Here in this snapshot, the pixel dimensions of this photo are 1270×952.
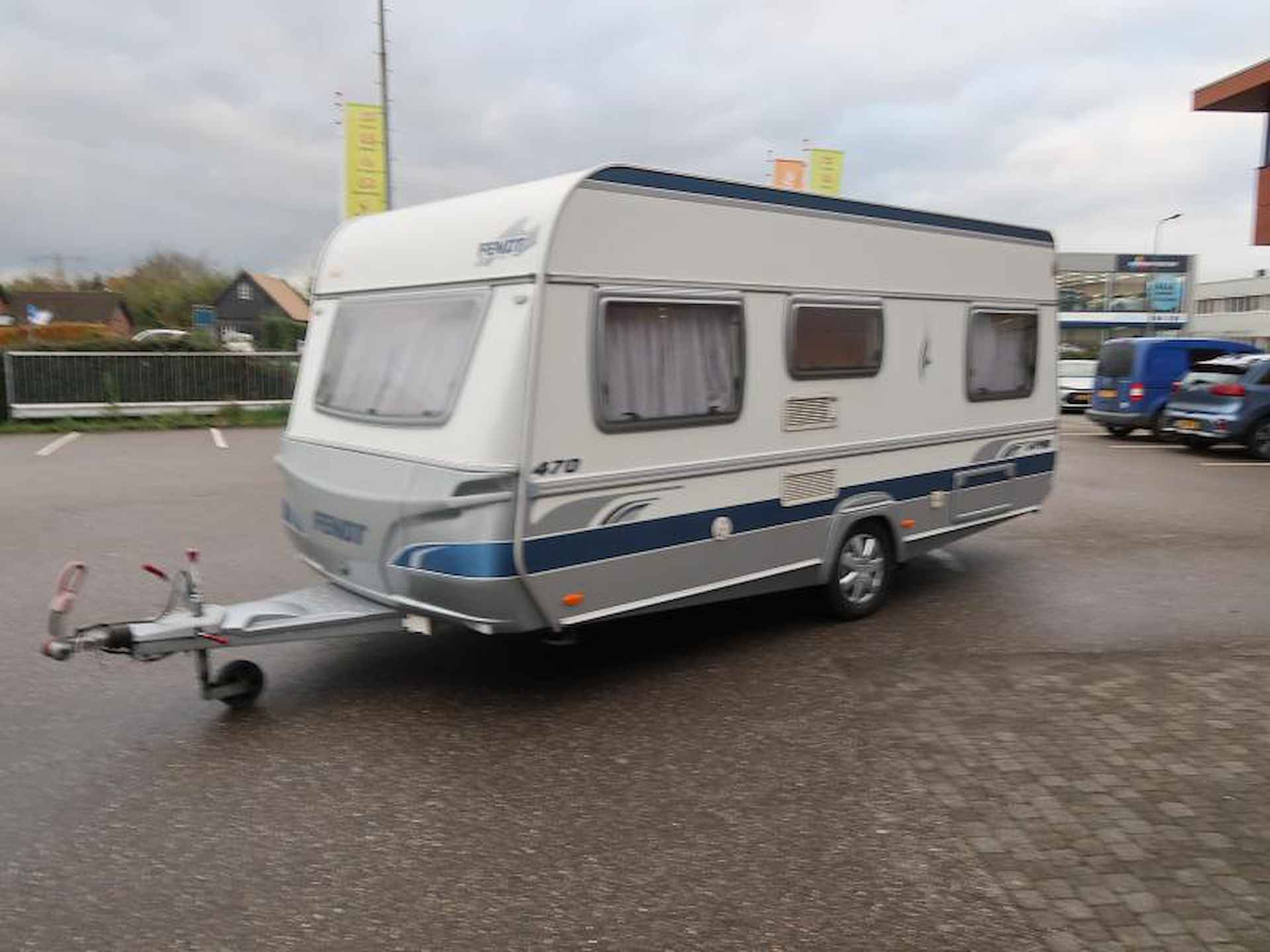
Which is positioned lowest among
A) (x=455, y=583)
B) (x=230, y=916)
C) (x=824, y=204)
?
(x=230, y=916)

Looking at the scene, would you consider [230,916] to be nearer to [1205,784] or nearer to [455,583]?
[455,583]

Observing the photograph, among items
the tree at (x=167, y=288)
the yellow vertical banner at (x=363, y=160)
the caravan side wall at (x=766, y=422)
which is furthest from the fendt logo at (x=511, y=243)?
the tree at (x=167, y=288)

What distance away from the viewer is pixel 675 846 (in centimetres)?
368

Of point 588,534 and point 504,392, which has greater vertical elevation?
point 504,392

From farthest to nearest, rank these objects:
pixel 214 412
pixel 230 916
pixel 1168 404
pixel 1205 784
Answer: pixel 214 412 → pixel 1168 404 → pixel 1205 784 → pixel 230 916

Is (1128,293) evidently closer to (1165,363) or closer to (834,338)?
(1165,363)

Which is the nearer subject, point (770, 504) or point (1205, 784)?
point (1205, 784)

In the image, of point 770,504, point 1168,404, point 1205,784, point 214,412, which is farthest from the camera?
point 214,412

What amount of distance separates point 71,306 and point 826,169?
171ft

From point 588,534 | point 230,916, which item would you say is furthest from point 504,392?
point 230,916

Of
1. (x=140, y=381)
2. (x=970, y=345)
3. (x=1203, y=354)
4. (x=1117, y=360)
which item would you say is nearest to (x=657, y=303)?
(x=970, y=345)

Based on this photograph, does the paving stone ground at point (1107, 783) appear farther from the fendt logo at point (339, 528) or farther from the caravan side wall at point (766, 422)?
the fendt logo at point (339, 528)

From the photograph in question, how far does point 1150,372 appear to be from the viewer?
1711cm

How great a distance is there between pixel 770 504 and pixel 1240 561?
503 cm
